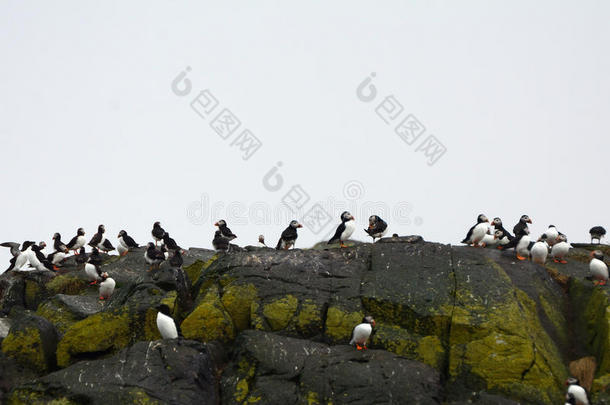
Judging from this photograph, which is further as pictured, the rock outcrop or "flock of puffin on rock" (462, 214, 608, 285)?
"flock of puffin on rock" (462, 214, 608, 285)

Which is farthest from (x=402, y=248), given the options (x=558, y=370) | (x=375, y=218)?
(x=558, y=370)

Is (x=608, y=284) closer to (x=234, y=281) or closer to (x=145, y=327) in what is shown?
(x=234, y=281)

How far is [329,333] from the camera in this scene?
17.8 m

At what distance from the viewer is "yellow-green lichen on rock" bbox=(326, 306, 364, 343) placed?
17.7 meters

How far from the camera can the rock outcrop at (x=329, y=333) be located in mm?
15469

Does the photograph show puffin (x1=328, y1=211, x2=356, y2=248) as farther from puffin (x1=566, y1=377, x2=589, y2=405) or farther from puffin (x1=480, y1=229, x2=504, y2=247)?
puffin (x1=566, y1=377, x2=589, y2=405)

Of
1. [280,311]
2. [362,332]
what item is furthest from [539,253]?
[280,311]

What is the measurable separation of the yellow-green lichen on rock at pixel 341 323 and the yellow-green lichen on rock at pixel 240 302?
2.40m

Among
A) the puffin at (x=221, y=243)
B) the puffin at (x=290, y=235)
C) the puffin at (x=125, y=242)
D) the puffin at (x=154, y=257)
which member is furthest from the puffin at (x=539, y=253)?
the puffin at (x=125, y=242)

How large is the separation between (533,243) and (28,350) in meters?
16.8

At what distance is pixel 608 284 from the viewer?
757 inches

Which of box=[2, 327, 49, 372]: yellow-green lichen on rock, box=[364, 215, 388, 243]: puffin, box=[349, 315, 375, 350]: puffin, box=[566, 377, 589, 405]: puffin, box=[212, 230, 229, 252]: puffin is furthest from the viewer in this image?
box=[212, 230, 229, 252]: puffin

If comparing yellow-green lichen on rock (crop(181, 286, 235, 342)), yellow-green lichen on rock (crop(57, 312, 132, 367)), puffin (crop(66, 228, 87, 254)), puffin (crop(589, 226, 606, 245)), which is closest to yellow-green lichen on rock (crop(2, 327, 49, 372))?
yellow-green lichen on rock (crop(57, 312, 132, 367))

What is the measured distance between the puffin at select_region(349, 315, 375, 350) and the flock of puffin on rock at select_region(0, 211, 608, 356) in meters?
0.17
